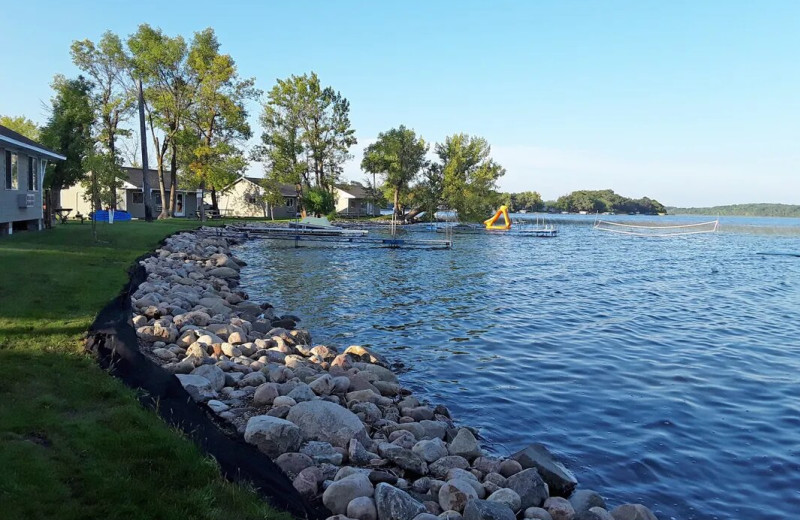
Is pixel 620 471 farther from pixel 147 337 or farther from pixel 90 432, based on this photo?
pixel 147 337

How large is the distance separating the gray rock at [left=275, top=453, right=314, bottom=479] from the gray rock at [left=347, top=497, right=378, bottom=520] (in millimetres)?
872

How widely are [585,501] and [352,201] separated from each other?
226 feet

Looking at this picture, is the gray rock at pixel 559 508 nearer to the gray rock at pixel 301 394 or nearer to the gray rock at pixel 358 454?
the gray rock at pixel 358 454

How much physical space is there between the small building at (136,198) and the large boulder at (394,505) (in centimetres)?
4717

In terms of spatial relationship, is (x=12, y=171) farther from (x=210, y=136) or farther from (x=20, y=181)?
(x=210, y=136)

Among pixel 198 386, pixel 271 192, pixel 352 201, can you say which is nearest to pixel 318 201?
pixel 271 192

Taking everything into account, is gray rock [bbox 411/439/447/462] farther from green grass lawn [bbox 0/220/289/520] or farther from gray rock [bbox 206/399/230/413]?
green grass lawn [bbox 0/220/289/520]

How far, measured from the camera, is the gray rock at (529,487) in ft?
19.2

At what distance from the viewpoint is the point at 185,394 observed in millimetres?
Answer: 6398

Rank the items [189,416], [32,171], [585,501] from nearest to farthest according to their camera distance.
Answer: [189,416]
[585,501]
[32,171]

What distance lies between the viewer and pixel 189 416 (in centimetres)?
588

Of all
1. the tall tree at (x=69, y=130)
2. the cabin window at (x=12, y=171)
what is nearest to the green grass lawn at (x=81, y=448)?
the cabin window at (x=12, y=171)

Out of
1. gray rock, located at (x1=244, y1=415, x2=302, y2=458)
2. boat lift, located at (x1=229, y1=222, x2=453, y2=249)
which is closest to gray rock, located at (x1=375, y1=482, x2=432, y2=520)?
gray rock, located at (x1=244, y1=415, x2=302, y2=458)

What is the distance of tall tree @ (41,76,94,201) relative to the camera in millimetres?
37469
